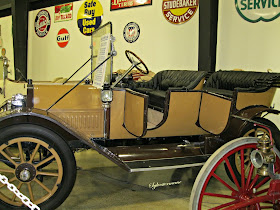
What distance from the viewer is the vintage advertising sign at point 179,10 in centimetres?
621

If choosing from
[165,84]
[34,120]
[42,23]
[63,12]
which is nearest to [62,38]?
[63,12]

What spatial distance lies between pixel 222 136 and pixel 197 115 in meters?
0.32

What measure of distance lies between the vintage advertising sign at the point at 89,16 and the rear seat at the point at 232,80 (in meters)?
4.57

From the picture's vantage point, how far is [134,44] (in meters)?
7.48

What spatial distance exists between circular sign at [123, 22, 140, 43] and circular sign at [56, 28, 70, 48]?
2.49 m

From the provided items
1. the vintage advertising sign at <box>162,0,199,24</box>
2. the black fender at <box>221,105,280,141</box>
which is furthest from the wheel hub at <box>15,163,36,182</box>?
the vintage advertising sign at <box>162,0,199,24</box>

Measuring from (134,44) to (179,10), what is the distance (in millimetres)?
1509

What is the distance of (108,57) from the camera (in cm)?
274

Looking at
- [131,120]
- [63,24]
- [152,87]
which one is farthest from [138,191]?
[63,24]

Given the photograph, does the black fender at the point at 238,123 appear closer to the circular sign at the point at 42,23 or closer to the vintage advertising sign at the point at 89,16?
the vintage advertising sign at the point at 89,16

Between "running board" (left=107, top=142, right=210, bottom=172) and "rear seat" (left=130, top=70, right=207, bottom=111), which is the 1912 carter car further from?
"rear seat" (left=130, top=70, right=207, bottom=111)

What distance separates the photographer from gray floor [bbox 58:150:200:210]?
9.09 feet

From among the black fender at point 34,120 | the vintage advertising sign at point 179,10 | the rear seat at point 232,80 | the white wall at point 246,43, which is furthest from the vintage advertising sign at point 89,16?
the black fender at point 34,120

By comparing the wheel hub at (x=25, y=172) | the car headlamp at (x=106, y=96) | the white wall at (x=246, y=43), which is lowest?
the wheel hub at (x=25, y=172)
